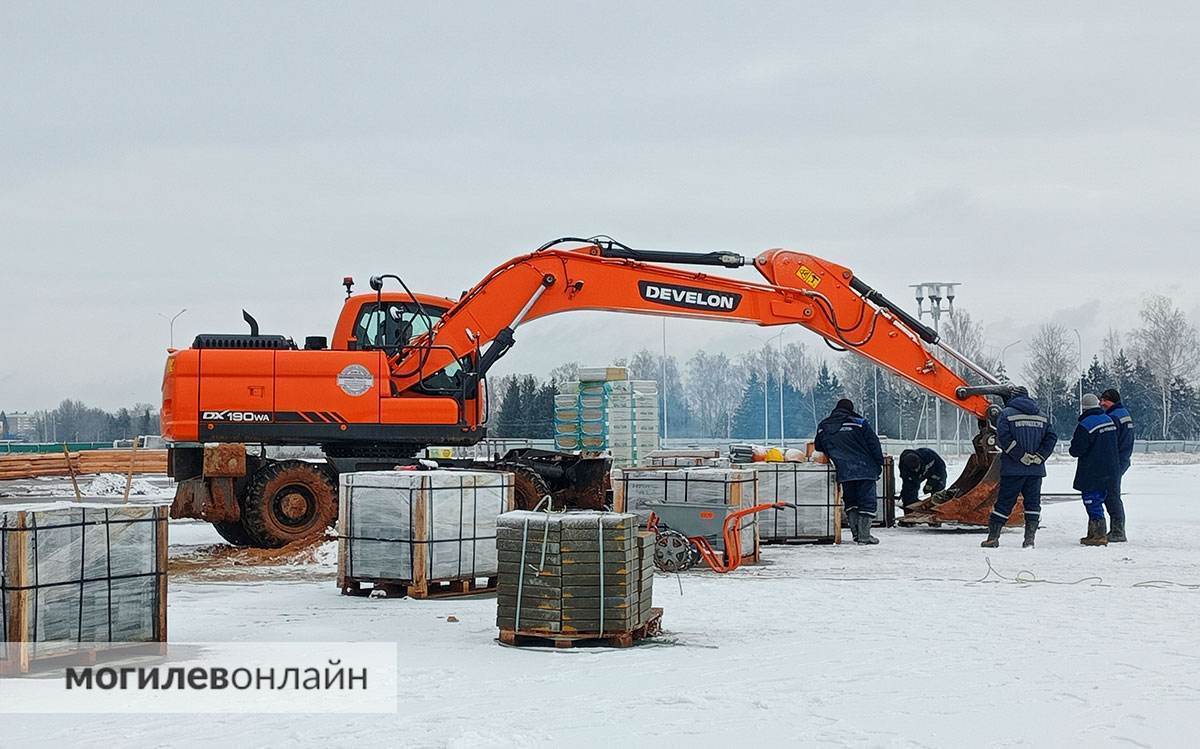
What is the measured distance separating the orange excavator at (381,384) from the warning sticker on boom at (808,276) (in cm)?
42

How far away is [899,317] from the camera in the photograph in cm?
1992

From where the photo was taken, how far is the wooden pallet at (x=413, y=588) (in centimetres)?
1236

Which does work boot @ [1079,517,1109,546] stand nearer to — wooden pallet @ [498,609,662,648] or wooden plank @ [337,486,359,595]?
wooden pallet @ [498,609,662,648]

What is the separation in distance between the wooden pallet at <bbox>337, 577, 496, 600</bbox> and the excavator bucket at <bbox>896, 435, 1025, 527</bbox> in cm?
919

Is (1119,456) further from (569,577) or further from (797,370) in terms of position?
(797,370)

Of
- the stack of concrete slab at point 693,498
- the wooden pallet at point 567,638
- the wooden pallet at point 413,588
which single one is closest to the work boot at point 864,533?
the stack of concrete slab at point 693,498

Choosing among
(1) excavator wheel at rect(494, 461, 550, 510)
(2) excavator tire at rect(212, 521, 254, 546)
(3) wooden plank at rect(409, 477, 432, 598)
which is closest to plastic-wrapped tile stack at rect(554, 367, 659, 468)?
(1) excavator wheel at rect(494, 461, 550, 510)

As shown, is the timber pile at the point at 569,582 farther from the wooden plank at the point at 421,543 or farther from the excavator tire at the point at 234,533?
the excavator tire at the point at 234,533

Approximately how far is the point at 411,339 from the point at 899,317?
291 inches

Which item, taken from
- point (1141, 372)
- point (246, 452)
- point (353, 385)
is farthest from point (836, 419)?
point (1141, 372)

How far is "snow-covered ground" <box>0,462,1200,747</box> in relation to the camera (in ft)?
23.0

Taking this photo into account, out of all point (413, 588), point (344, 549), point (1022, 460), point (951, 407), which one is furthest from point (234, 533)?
point (951, 407)

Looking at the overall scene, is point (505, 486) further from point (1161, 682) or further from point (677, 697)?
point (1161, 682)

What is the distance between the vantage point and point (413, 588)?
1234 centimetres
